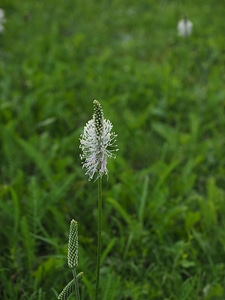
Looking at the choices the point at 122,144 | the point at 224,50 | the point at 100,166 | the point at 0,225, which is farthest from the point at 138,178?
the point at 224,50

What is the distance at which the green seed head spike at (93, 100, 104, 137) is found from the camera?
4.95 feet

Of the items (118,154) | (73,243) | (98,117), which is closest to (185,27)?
(118,154)

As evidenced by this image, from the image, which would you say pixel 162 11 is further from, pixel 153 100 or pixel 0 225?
pixel 0 225

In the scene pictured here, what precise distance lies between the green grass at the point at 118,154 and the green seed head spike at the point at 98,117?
93 cm

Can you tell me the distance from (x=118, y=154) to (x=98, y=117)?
1.90 metres

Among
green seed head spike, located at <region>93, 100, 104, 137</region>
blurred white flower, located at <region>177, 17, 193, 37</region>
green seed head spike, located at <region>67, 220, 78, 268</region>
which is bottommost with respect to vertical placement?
green seed head spike, located at <region>67, 220, 78, 268</region>

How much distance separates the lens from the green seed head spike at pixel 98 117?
1509 mm

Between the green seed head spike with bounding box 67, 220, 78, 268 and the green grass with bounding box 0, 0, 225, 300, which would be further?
the green grass with bounding box 0, 0, 225, 300

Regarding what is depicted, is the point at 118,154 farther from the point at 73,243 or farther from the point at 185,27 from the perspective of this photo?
the point at 73,243

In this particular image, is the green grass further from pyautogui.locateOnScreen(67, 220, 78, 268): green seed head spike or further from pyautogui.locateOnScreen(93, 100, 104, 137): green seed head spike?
pyautogui.locateOnScreen(93, 100, 104, 137): green seed head spike

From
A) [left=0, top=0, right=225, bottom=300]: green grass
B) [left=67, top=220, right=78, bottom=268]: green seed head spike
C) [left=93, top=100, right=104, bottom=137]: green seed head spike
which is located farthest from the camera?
[left=0, top=0, right=225, bottom=300]: green grass

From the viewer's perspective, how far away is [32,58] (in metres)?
4.79

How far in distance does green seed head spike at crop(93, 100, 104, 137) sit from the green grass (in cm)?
93

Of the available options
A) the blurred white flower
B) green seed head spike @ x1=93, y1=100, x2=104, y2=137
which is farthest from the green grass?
green seed head spike @ x1=93, y1=100, x2=104, y2=137
